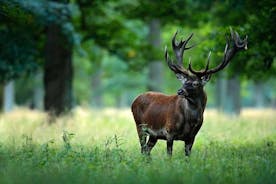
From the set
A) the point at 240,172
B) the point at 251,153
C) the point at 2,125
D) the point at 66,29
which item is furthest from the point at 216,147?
the point at 2,125

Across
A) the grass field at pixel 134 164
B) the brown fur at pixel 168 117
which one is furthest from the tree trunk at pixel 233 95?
the brown fur at pixel 168 117

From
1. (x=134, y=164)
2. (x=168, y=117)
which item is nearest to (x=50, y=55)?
(x=168, y=117)

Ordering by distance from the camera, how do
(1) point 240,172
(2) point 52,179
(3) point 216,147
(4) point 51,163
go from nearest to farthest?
(2) point 52,179 → (1) point 240,172 → (4) point 51,163 → (3) point 216,147

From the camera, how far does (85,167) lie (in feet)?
29.3

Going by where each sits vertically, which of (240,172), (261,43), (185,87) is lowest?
(240,172)

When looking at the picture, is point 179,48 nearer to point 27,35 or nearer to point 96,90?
point 27,35

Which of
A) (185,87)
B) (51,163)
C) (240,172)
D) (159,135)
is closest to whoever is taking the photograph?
(240,172)

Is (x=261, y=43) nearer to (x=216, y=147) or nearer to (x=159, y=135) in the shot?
(x=216, y=147)

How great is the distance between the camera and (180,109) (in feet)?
34.9

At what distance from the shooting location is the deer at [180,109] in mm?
10430

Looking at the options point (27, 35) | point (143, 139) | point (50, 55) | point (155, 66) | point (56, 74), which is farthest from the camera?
point (155, 66)

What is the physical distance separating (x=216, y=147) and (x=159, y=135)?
6.31 feet

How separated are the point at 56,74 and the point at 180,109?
10.7m

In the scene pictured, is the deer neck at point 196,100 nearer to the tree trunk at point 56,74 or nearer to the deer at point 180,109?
the deer at point 180,109
